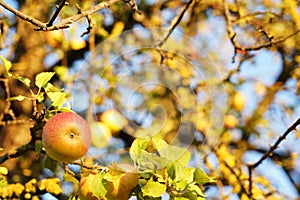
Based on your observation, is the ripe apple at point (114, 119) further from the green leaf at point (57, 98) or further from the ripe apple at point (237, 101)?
the ripe apple at point (237, 101)

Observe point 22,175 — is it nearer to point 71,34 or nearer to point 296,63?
point 71,34

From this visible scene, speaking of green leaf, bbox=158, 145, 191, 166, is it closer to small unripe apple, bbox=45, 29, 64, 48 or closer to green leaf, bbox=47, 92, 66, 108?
green leaf, bbox=47, 92, 66, 108

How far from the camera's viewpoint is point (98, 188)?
0.88m

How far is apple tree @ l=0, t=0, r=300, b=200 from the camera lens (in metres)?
0.90

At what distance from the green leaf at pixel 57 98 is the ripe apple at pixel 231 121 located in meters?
1.13

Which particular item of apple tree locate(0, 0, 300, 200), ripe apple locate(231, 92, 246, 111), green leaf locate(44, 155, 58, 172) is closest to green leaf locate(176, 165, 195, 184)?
apple tree locate(0, 0, 300, 200)

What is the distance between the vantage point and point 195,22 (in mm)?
2117

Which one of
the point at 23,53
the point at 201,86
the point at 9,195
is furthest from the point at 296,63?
the point at 9,195

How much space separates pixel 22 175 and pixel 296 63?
108 cm

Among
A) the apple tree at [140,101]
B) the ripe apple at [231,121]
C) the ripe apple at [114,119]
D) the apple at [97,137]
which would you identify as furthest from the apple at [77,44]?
the apple at [97,137]

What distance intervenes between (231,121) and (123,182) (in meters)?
1.20

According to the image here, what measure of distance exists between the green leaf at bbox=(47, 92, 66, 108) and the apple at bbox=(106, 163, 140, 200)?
0.14m

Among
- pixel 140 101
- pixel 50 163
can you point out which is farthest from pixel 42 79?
pixel 140 101

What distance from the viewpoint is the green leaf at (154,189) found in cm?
85
